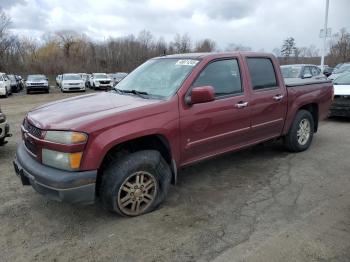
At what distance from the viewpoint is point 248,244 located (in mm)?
3326

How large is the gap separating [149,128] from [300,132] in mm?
3509

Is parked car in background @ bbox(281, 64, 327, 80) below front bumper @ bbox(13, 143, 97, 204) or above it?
above

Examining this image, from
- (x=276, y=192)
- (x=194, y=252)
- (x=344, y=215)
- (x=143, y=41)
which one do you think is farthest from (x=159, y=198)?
(x=143, y=41)

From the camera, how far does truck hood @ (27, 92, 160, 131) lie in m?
3.56

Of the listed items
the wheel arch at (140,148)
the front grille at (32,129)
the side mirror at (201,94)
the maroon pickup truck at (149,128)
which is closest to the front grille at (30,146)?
the maroon pickup truck at (149,128)

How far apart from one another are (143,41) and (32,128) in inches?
2637

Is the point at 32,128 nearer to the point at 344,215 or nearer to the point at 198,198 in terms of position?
the point at 198,198

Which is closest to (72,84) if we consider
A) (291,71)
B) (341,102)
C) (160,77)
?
(291,71)

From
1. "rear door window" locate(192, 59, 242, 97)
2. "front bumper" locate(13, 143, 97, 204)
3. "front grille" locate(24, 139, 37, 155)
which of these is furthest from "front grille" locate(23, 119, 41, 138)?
"rear door window" locate(192, 59, 242, 97)

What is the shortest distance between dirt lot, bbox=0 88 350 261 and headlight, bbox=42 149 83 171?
2.32 feet

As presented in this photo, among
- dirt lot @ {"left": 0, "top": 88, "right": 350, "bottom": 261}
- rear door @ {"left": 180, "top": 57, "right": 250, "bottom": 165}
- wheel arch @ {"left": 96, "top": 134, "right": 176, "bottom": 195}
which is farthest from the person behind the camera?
rear door @ {"left": 180, "top": 57, "right": 250, "bottom": 165}

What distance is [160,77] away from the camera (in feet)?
15.3

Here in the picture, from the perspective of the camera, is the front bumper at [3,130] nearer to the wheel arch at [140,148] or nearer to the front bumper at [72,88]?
the wheel arch at [140,148]

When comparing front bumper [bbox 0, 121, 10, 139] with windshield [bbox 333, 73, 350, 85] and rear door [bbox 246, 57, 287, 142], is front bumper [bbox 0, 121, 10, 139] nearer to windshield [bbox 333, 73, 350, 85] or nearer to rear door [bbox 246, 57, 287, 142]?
rear door [bbox 246, 57, 287, 142]
